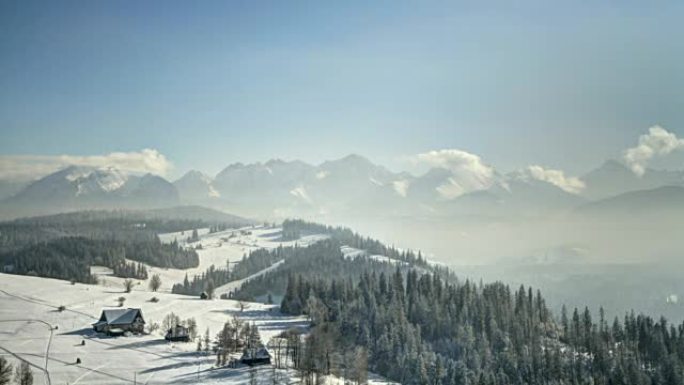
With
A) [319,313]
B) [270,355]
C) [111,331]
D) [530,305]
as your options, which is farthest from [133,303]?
[530,305]

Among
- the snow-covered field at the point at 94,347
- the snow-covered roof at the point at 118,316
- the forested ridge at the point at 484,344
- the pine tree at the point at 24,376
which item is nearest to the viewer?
the pine tree at the point at 24,376

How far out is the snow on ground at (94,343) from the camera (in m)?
114

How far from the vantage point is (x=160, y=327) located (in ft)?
532

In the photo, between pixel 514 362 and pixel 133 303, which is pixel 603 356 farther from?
pixel 133 303

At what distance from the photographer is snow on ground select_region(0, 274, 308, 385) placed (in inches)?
4496

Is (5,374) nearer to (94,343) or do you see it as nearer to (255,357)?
(94,343)

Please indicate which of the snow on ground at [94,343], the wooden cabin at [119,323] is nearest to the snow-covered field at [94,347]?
the snow on ground at [94,343]

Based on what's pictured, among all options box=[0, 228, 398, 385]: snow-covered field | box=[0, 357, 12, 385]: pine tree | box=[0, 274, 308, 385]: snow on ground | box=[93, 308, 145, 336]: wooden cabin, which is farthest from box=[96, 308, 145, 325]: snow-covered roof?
box=[0, 357, 12, 385]: pine tree

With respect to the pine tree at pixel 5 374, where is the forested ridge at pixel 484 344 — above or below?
below

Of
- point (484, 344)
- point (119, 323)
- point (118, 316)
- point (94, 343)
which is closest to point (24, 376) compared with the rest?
point (94, 343)

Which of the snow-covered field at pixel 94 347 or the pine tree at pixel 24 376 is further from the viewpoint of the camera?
the snow-covered field at pixel 94 347

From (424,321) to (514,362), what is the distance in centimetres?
3891

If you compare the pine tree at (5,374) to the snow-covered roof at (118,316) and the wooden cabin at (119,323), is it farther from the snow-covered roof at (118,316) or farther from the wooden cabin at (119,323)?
the snow-covered roof at (118,316)

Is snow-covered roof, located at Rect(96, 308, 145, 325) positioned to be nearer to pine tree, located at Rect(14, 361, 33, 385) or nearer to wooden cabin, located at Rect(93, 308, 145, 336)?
wooden cabin, located at Rect(93, 308, 145, 336)
